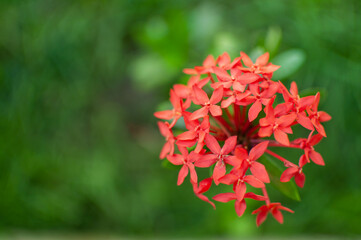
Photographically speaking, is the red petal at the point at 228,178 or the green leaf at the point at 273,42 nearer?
the red petal at the point at 228,178

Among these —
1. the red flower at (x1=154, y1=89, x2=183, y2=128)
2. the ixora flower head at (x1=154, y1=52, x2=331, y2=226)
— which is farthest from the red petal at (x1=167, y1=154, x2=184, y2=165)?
the red flower at (x1=154, y1=89, x2=183, y2=128)

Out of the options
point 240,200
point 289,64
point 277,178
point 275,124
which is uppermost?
point 289,64

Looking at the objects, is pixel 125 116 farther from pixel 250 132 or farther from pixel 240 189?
pixel 240 189

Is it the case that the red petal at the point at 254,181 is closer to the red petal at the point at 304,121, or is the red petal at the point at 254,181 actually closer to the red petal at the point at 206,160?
the red petal at the point at 206,160

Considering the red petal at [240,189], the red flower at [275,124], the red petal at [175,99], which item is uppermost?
the red petal at [175,99]

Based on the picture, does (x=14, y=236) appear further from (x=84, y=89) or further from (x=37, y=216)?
(x=84, y=89)

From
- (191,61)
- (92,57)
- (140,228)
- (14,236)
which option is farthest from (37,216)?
(191,61)

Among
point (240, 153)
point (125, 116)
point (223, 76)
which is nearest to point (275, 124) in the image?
point (240, 153)

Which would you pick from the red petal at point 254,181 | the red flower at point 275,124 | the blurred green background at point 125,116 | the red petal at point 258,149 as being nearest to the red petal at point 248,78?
the red flower at point 275,124

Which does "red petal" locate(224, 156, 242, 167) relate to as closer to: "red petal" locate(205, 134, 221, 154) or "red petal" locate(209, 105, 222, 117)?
"red petal" locate(205, 134, 221, 154)
